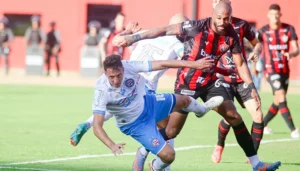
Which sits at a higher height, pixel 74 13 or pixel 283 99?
pixel 74 13

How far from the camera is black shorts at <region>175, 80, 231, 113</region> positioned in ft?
41.1

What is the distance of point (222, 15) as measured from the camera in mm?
11500

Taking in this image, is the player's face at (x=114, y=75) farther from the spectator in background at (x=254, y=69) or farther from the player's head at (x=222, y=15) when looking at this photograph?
the spectator in background at (x=254, y=69)

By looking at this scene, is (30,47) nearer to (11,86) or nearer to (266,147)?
(11,86)

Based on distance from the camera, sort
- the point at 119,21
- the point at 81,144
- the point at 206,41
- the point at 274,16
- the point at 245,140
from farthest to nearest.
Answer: the point at 119,21, the point at 274,16, the point at 81,144, the point at 245,140, the point at 206,41

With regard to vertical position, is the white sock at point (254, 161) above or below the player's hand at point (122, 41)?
below

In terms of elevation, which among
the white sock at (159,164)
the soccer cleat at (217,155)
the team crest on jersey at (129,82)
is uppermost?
the team crest on jersey at (129,82)

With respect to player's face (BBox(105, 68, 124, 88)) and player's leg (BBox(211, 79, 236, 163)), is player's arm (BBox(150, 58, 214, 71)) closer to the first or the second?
player's face (BBox(105, 68, 124, 88))

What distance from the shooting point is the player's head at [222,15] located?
1147 cm

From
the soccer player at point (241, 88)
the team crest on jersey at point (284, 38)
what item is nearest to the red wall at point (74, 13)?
the team crest on jersey at point (284, 38)

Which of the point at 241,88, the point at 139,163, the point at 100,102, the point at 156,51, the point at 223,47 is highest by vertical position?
the point at 223,47

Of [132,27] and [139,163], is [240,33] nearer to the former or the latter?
[132,27]

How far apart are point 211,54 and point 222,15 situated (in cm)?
68

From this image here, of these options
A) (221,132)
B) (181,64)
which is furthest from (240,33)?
(181,64)
